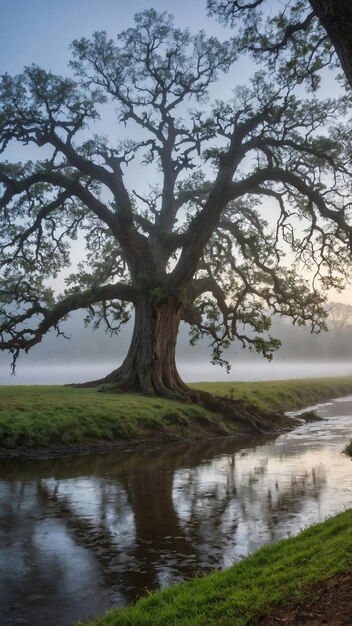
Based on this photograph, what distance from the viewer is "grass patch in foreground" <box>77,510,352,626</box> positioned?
19.2 ft

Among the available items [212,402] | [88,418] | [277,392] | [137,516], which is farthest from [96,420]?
[277,392]

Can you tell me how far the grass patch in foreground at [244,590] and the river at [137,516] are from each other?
3.30ft

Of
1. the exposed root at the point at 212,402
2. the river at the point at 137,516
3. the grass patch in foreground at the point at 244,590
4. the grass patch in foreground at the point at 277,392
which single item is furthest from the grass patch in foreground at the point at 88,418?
the grass patch in foreground at the point at 244,590

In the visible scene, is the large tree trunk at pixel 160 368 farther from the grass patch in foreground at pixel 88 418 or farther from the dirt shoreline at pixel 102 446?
the dirt shoreline at pixel 102 446

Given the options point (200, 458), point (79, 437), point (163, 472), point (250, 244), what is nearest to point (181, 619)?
point (163, 472)

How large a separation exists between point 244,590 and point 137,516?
5.74m

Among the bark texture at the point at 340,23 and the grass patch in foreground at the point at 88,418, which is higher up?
the bark texture at the point at 340,23

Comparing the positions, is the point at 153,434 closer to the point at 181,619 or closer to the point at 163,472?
the point at 163,472

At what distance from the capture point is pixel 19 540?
10.1 meters

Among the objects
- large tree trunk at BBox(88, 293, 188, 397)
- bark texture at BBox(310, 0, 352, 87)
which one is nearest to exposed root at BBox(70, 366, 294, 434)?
large tree trunk at BBox(88, 293, 188, 397)

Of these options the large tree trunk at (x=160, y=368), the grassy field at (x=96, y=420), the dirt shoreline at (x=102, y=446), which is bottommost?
the dirt shoreline at (x=102, y=446)

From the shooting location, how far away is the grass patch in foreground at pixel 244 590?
5.86 m

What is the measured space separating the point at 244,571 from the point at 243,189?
81.3ft

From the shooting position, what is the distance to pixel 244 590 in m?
6.48
